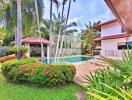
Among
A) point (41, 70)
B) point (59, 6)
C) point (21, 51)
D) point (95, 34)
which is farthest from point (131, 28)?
point (95, 34)

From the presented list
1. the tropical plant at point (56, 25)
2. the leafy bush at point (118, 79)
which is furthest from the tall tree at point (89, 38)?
the leafy bush at point (118, 79)

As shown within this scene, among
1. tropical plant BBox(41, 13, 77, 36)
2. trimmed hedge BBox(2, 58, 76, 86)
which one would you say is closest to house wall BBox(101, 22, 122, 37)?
tropical plant BBox(41, 13, 77, 36)

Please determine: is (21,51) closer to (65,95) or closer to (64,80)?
(64,80)

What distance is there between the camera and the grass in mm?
9473

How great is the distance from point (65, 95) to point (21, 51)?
746 cm

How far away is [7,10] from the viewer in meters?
28.7

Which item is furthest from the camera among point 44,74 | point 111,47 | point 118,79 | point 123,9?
point 111,47

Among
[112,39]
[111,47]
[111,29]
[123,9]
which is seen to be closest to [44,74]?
[123,9]

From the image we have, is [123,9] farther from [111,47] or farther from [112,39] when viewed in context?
[111,47]

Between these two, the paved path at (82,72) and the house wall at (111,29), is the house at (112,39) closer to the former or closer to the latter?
the house wall at (111,29)

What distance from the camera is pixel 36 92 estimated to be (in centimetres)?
1031

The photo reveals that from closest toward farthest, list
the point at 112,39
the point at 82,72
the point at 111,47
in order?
the point at 82,72 → the point at 112,39 → the point at 111,47

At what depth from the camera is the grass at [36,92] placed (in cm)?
947

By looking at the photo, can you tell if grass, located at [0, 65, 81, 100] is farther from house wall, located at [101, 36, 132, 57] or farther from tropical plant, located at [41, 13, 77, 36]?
tropical plant, located at [41, 13, 77, 36]
